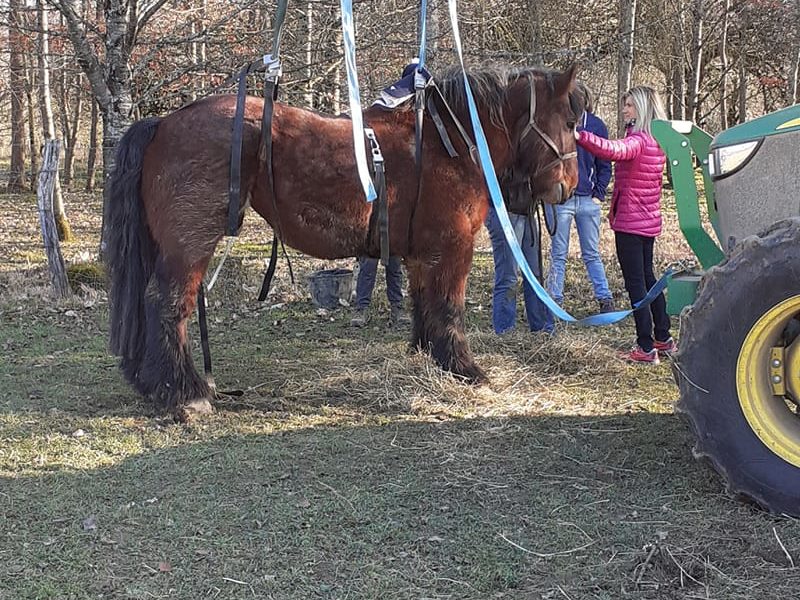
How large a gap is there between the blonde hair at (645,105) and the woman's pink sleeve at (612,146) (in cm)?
13

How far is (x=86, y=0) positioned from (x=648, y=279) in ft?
32.0

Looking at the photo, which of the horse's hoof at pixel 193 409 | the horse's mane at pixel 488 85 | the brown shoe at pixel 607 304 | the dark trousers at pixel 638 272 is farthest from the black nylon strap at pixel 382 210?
the brown shoe at pixel 607 304

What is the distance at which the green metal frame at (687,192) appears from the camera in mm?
3998

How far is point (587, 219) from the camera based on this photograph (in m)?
7.00

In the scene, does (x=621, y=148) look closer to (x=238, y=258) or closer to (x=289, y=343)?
(x=289, y=343)

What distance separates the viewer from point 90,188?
66.3 ft

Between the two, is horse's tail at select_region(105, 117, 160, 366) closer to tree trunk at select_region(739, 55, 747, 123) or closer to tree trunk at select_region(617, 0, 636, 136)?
tree trunk at select_region(617, 0, 636, 136)

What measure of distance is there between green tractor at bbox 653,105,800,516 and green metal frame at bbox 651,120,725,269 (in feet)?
1.44

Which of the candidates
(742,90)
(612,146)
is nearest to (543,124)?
(612,146)

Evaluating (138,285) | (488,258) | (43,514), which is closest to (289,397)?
(138,285)

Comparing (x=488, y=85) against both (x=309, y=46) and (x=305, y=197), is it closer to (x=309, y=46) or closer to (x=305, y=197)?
(x=305, y=197)

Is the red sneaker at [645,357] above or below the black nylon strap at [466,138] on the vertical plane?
below

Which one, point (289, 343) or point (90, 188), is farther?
point (90, 188)

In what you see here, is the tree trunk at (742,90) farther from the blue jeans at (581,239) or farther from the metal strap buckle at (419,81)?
the metal strap buckle at (419,81)
